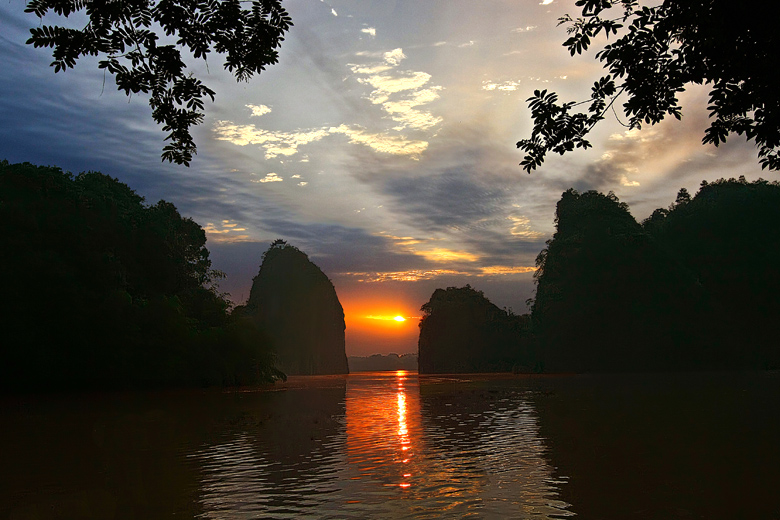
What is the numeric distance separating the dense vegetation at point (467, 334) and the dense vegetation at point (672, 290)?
3502 centimetres

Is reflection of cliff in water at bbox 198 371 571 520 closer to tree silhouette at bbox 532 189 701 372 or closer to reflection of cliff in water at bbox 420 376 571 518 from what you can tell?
reflection of cliff in water at bbox 420 376 571 518

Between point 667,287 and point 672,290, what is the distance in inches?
27.8

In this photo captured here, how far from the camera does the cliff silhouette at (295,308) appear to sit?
158m

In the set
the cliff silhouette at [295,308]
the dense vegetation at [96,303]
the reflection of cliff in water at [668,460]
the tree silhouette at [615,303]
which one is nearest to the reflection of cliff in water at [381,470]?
the reflection of cliff in water at [668,460]

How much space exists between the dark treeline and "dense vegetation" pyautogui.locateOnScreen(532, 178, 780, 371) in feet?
0.43

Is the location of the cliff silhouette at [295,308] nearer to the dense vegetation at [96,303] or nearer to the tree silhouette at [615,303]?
the tree silhouette at [615,303]

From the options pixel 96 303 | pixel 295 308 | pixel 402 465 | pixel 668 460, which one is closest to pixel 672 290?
pixel 96 303

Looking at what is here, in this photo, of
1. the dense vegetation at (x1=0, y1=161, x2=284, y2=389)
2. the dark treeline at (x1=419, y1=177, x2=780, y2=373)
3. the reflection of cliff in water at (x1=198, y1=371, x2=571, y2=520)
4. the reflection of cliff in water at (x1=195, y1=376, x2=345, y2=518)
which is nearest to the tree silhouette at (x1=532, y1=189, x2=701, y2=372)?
the dark treeline at (x1=419, y1=177, x2=780, y2=373)

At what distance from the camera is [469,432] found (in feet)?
57.1

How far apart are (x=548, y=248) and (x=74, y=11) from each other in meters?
83.7

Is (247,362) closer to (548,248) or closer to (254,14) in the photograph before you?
(254,14)

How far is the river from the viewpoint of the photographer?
8547 mm

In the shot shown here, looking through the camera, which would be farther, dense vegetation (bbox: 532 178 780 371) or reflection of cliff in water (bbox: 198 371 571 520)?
dense vegetation (bbox: 532 178 780 371)

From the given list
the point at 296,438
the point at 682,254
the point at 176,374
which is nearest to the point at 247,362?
the point at 176,374
